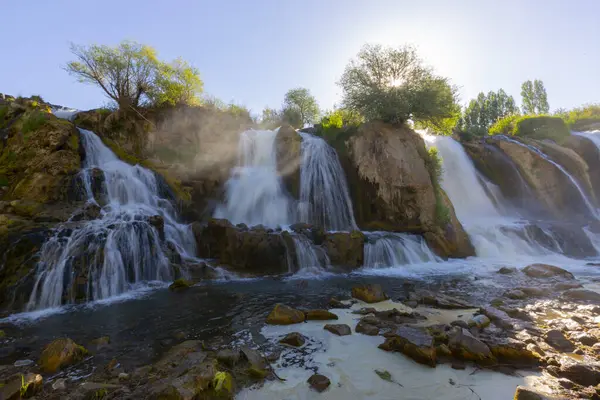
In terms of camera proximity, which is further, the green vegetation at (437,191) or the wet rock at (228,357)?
the green vegetation at (437,191)

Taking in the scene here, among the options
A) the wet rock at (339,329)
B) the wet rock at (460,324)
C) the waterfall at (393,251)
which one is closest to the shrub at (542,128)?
the waterfall at (393,251)

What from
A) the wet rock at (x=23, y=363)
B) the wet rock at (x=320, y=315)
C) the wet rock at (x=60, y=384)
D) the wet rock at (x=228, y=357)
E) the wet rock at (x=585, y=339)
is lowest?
the wet rock at (x=585, y=339)

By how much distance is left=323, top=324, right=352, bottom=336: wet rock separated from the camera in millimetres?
6809

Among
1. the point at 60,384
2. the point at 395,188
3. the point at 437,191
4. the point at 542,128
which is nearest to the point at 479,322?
the point at 60,384

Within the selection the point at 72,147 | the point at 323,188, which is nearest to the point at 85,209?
the point at 72,147

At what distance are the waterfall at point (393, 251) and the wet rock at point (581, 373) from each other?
10189mm

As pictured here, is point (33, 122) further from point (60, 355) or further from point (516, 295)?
point (516, 295)

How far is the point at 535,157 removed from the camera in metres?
24.5

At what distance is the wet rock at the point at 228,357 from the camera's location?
5.38 metres

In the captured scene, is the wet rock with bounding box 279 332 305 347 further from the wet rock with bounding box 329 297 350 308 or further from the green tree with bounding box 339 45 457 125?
the green tree with bounding box 339 45 457 125

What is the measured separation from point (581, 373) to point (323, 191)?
608 inches

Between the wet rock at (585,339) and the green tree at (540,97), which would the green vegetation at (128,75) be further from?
the green tree at (540,97)

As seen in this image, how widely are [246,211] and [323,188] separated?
502cm

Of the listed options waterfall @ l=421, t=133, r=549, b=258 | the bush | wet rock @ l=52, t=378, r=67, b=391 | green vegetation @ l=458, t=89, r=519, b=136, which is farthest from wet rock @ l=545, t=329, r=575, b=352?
green vegetation @ l=458, t=89, r=519, b=136
